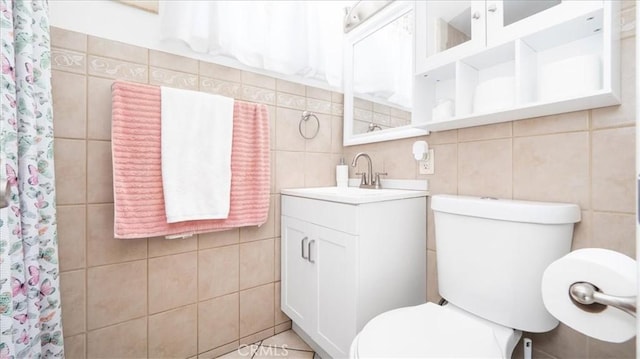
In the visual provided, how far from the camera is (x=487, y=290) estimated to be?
0.94m

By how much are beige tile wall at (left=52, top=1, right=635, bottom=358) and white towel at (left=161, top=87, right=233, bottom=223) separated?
0.16 meters

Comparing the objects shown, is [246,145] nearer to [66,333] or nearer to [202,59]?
[202,59]

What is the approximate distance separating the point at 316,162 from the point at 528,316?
119cm

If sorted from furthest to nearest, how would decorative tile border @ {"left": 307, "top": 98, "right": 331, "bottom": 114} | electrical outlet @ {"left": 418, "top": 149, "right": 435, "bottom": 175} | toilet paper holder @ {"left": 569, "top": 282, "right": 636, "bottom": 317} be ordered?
decorative tile border @ {"left": 307, "top": 98, "right": 331, "bottom": 114} → electrical outlet @ {"left": 418, "top": 149, "right": 435, "bottom": 175} → toilet paper holder @ {"left": 569, "top": 282, "right": 636, "bottom": 317}

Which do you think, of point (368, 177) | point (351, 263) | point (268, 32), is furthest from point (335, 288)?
point (268, 32)

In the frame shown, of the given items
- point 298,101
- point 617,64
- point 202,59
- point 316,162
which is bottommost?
point 316,162

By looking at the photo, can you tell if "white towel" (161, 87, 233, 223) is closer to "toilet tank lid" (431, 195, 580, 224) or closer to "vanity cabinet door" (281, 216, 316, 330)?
"vanity cabinet door" (281, 216, 316, 330)

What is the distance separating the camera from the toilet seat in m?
0.74

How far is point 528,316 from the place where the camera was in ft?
2.88

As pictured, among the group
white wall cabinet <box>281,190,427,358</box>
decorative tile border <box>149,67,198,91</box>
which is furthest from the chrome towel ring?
decorative tile border <box>149,67,198,91</box>

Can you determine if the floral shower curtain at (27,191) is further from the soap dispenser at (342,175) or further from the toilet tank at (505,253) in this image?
the toilet tank at (505,253)

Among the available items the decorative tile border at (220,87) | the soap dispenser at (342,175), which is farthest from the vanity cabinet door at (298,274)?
the decorative tile border at (220,87)

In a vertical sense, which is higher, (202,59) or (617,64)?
(202,59)

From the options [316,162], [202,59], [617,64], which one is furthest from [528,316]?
[202,59]
